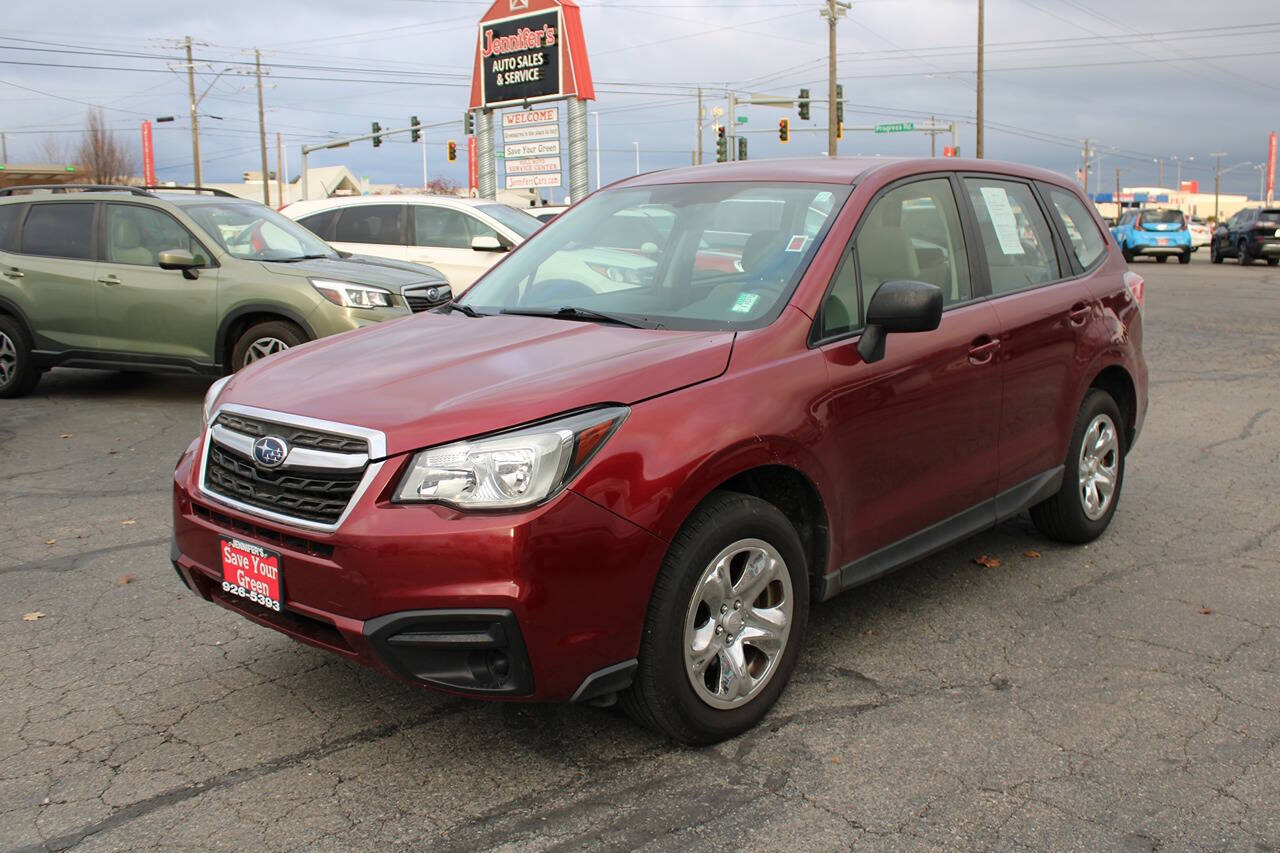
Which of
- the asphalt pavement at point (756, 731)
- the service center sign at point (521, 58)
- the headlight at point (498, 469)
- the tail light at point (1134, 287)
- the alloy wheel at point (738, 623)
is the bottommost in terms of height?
the asphalt pavement at point (756, 731)

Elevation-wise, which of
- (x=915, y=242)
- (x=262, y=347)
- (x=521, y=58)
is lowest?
(x=262, y=347)

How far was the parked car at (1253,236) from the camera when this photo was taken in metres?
31.9

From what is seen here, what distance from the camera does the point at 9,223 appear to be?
10039mm

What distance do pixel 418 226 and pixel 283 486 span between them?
32.0 ft

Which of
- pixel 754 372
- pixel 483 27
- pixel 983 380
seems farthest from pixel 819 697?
pixel 483 27

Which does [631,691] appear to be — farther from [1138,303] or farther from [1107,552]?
[1138,303]

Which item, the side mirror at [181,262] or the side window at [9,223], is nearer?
the side mirror at [181,262]

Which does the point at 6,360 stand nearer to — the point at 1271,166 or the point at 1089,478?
the point at 1089,478

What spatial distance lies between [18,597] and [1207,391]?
30.9 feet

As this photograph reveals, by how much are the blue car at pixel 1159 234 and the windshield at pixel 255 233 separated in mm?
30761

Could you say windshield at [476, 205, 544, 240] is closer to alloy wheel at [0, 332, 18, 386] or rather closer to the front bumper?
alloy wheel at [0, 332, 18, 386]

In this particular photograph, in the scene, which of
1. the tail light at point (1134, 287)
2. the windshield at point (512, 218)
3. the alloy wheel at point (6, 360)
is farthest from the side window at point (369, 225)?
the tail light at point (1134, 287)

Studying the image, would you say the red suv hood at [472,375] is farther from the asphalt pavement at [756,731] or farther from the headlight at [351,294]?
the headlight at [351,294]

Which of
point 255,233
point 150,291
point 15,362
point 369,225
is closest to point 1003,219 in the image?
point 255,233
